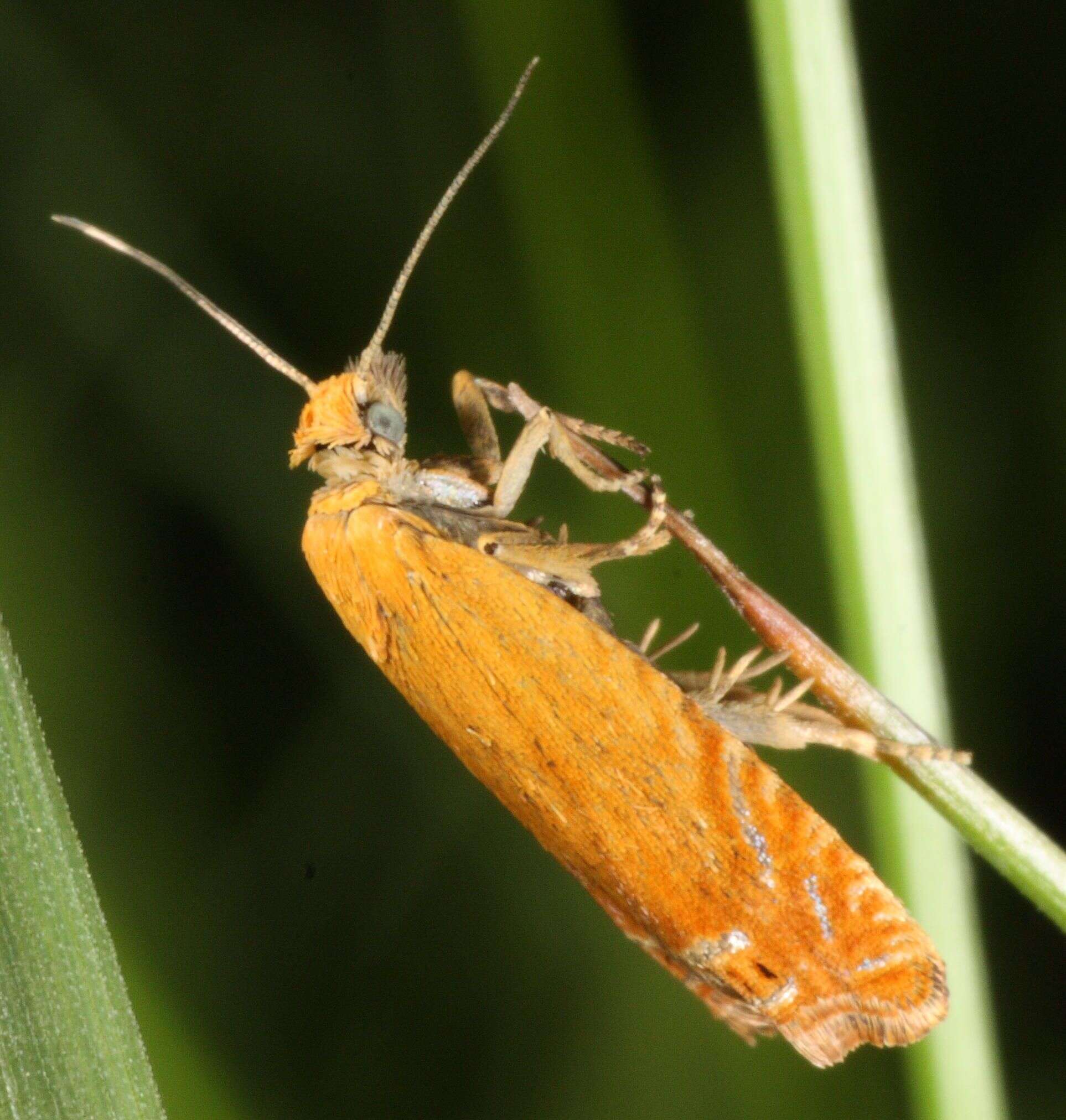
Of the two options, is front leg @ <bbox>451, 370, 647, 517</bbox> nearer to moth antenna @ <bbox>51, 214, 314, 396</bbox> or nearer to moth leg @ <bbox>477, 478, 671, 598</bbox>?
moth leg @ <bbox>477, 478, 671, 598</bbox>

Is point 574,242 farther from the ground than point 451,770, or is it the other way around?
point 574,242

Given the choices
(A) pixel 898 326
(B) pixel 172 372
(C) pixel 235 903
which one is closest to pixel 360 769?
(C) pixel 235 903

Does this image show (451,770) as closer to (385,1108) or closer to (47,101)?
(385,1108)

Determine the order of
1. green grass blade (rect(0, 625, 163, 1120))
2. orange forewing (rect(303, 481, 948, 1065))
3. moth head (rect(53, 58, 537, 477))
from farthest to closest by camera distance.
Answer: moth head (rect(53, 58, 537, 477)) → orange forewing (rect(303, 481, 948, 1065)) → green grass blade (rect(0, 625, 163, 1120))

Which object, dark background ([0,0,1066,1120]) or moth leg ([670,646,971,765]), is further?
dark background ([0,0,1066,1120])

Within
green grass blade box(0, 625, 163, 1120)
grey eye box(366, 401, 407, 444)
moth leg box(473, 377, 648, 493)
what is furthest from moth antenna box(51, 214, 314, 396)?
green grass blade box(0, 625, 163, 1120)

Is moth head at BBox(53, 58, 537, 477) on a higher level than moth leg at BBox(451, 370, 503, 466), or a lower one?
lower

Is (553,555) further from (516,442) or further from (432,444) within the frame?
(432,444)
